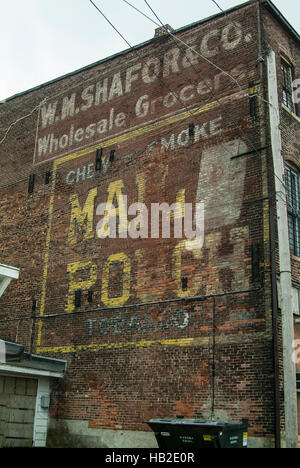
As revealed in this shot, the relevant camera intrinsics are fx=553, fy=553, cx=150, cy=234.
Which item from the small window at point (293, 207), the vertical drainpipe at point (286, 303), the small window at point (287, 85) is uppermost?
the small window at point (287, 85)

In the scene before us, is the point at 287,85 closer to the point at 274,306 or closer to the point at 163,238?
the point at 163,238

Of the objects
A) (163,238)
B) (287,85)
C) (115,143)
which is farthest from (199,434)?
(287,85)

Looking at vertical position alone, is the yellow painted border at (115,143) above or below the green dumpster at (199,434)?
above

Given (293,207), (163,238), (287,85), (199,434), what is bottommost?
(199,434)

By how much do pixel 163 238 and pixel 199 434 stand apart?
652cm

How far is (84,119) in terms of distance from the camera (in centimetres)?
1938

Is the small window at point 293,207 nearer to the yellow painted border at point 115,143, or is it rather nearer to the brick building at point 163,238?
the brick building at point 163,238

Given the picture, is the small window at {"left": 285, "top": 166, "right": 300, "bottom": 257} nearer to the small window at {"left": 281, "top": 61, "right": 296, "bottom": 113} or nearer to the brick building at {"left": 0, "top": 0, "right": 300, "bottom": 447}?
the brick building at {"left": 0, "top": 0, "right": 300, "bottom": 447}

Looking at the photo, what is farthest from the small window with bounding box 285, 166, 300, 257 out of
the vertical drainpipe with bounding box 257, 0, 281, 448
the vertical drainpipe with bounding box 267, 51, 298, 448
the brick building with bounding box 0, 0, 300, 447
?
the vertical drainpipe with bounding box 267, 51, 298, 448

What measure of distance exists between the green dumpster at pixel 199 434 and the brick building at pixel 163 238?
189 centimetres

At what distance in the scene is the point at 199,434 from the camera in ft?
34.7

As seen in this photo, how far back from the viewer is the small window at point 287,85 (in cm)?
1681

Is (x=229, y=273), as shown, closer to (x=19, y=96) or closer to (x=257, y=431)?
(x=257, y=431)

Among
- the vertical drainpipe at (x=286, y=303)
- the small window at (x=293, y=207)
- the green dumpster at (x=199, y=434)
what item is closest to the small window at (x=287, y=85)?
the small window at (x=293, y=207)
